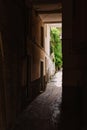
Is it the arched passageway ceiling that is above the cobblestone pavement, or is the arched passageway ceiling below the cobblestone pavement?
above

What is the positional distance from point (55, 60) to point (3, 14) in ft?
75.7

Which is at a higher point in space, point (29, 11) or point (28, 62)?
point (29, 11)

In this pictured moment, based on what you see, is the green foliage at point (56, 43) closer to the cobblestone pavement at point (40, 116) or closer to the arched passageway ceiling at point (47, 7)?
the arched passageway ceiling at point (47, 7)

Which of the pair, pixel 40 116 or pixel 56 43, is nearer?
pixel 40 116

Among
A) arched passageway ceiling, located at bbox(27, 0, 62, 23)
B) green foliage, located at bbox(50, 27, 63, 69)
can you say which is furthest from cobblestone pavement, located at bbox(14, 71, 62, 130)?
green foliage, located at bbox(50, 27, 63, 69)

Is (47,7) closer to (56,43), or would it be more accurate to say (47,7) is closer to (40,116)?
(40,116)

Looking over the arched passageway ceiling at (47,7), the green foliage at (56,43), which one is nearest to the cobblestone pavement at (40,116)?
the arched passageway ceiling at (47,7)

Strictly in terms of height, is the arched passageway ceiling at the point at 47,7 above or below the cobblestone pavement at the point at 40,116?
above

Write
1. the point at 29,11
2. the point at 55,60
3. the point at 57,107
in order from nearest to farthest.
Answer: the point at 57,107 → the point at 29,11 → the point at 55,60

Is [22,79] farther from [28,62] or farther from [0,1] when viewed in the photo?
[0,1]

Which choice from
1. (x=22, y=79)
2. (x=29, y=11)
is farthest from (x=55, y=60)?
(x=22, y=79)

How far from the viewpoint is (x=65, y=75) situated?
11.5 metres

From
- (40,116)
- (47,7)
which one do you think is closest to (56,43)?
(47,7)

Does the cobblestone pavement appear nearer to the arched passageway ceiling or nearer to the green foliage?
the arched passageway ceiling
